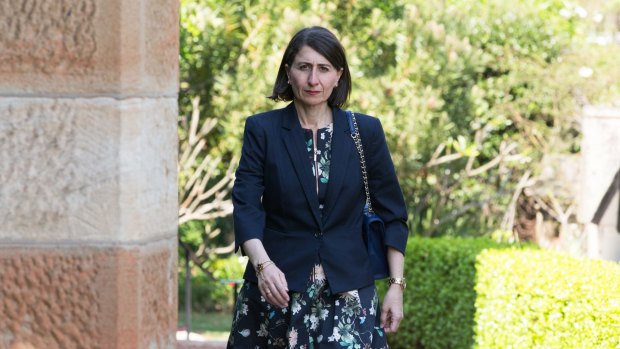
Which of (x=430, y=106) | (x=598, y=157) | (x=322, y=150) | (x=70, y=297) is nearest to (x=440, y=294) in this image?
(x=598, y=157)

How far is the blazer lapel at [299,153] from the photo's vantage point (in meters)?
3.84

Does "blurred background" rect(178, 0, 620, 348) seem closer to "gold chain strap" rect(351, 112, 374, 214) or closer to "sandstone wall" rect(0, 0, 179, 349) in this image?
"gold chain strap" rect(351, 112, 374, 214)

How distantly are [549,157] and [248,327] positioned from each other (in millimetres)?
9832

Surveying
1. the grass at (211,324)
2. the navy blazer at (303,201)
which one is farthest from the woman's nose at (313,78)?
the grass at (211,324)

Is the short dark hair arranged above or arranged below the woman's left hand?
above

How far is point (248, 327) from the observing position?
154 inches

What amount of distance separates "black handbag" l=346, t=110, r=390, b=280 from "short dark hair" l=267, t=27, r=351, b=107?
11 cm

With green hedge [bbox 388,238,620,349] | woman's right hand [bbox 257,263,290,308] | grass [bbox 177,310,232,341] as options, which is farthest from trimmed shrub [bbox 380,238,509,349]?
woman's right hand [bbox 257,263,290,308]

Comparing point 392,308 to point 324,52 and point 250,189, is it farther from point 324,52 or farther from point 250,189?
point 324,52

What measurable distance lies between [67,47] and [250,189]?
50.3 inches

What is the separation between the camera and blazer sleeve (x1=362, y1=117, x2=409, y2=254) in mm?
4012

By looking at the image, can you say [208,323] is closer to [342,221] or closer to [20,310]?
[342,221]

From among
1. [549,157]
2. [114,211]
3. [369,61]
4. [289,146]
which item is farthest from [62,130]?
[549,157]

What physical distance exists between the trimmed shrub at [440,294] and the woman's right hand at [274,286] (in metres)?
4.87
